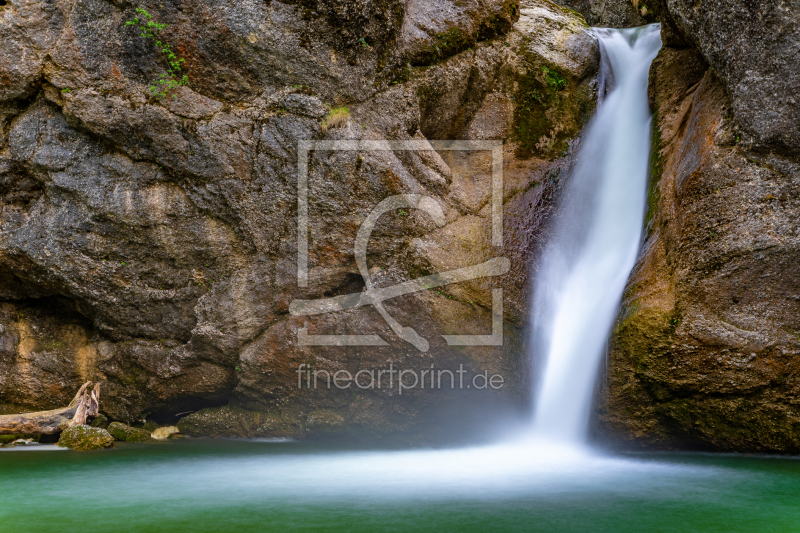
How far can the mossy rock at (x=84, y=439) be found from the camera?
6945 mm

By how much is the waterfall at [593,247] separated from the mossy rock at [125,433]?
572 cm

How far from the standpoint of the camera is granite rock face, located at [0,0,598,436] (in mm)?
7047

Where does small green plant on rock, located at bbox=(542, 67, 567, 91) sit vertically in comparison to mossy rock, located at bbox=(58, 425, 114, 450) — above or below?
above

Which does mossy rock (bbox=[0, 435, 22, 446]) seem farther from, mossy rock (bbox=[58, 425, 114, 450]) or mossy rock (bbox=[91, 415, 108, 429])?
mossy rock (bbox=[91, 415, 108, 429])

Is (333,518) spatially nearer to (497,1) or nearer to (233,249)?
(233,249)

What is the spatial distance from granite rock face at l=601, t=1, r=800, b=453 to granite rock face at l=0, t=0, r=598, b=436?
1713 mm

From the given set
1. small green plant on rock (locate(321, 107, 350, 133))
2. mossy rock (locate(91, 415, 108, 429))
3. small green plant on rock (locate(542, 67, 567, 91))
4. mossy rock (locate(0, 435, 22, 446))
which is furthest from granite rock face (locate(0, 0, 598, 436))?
small green plant on rock (locate(542, 67, 567, 91))

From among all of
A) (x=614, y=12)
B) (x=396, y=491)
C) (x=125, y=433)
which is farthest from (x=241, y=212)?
(x=614, y=12)

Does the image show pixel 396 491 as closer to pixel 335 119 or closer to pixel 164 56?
pixel 335 119

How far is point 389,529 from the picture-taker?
3.69 metres

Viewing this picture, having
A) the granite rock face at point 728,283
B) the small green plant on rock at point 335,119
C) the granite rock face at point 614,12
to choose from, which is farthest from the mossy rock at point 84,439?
the granite rock face at point 614,12

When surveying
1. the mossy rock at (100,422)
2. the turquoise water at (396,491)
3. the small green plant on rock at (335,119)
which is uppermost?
the small green plant on rock at (335,119)

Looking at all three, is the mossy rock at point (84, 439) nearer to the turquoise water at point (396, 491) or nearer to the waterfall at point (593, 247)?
the turquoise water at point (396, 491)

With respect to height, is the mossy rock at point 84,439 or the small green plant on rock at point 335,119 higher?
the small green plant on rock at point 335,119
